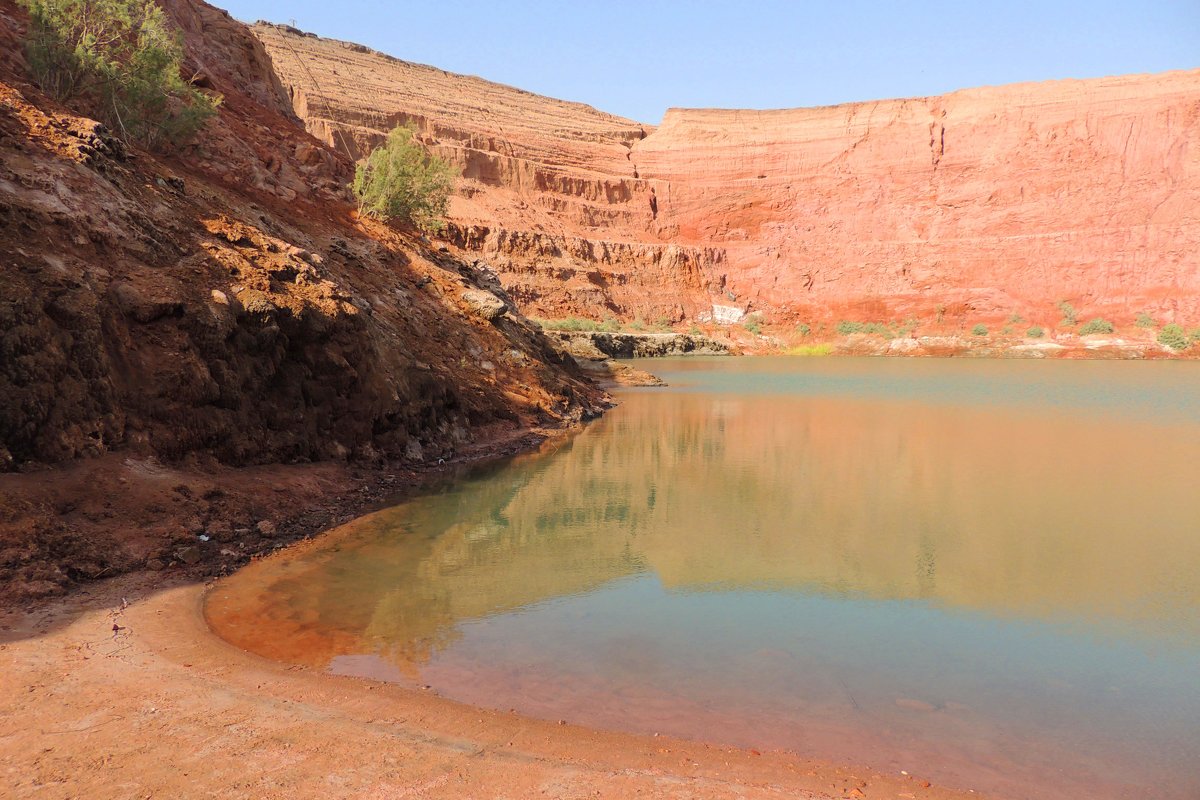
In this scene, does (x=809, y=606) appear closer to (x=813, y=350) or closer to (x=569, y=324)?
(x=569, y=324)

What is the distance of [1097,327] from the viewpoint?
181 feet

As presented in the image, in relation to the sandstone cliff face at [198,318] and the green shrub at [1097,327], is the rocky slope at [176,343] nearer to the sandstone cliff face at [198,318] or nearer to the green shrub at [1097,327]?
the sandstone cliff face at [198,318]

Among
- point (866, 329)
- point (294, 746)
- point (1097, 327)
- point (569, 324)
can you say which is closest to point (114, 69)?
point (294, 746)

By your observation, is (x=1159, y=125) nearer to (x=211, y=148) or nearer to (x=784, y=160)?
(x=784, y=160)

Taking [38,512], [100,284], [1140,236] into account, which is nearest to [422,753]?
[38,512]

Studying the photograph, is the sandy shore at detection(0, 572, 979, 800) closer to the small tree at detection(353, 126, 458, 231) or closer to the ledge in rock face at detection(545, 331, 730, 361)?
the small tree at detection(353, 126, 458, 231)

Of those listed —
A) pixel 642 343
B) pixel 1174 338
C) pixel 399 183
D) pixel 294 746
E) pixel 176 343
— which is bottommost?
pixel 294 746

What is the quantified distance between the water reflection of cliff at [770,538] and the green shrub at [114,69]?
8980 mm

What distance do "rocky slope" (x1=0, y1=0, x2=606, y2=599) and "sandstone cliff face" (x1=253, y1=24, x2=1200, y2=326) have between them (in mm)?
45228

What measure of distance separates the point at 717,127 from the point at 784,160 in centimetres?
906

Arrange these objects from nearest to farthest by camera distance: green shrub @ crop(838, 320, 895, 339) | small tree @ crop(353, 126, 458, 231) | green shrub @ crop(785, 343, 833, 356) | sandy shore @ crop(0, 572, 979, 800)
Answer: sandy shore @ crop(0, 572, 979, 800) < small tree @ crop(353, 126, 458, 231) < green shrub @ crop(785, 343, 833, 356) < green shrub @ crop(838, 320, 895, 339)

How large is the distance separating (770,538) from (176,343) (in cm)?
761

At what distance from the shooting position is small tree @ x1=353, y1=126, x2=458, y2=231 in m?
20.2

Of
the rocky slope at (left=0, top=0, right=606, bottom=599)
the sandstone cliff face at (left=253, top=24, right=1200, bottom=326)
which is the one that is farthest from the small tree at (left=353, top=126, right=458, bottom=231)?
the sandstone cliff face at (left=253, top=24, right=1200, bottom=326)
